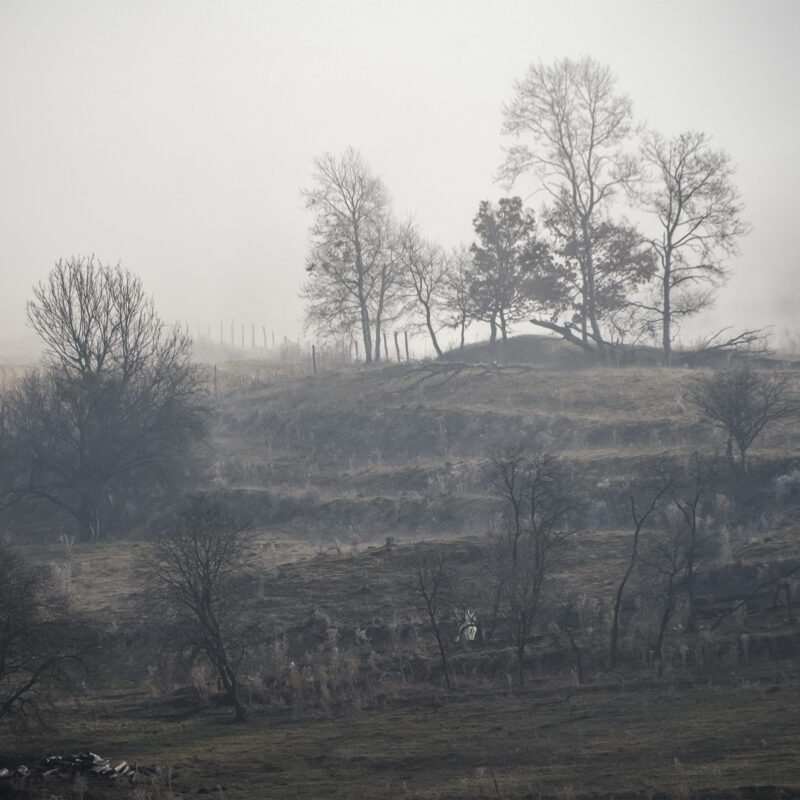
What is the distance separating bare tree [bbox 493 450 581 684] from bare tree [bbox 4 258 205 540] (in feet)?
54.4

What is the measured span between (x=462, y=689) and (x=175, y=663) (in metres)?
8.93

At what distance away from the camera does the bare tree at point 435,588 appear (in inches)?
1148

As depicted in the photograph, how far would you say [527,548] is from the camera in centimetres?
3359

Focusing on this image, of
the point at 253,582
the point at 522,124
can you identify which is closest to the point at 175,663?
the point at 253,582

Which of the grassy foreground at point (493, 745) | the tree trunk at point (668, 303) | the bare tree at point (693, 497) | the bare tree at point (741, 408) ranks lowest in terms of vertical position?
the grassy foreground at point (493, 745)

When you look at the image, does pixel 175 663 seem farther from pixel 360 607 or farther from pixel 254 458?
pixel 254 458

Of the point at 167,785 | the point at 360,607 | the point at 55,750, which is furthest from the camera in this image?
the point at 360,607

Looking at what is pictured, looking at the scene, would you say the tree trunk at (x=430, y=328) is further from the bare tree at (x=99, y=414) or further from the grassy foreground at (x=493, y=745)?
the grassy foreground at (x=493, y=745)

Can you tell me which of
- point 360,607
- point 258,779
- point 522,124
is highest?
point 522,124

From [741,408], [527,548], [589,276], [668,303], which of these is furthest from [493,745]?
[589,276]

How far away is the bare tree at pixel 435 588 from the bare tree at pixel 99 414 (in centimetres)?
1640

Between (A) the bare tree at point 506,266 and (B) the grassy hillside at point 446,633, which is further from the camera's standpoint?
(A) the bare tree at point 506,266

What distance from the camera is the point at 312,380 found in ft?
206

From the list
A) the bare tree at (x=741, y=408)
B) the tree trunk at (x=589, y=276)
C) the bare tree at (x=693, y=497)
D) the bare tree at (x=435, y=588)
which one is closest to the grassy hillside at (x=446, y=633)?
the bare tree at (x=435, y=588)
